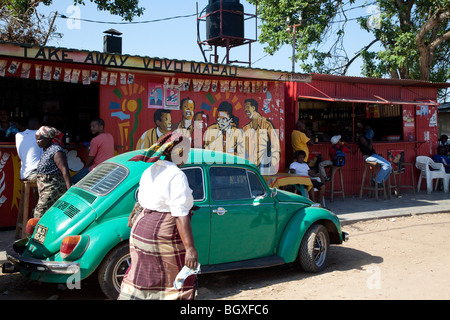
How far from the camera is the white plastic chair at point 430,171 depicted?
14.1 m

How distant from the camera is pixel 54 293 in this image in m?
5.24

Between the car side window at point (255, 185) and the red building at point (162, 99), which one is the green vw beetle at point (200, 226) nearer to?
the car side window at point (255, 185)

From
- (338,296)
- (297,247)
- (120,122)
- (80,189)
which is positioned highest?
(120,122)

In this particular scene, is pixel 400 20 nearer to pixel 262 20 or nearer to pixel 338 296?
pixel 262 20

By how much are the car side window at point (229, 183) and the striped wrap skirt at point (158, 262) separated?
186 cm

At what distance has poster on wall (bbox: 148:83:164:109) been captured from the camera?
942 centimetres

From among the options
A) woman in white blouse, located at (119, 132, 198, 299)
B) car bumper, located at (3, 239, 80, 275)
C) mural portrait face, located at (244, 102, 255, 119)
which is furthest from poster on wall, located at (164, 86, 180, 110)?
woman in white blouse, located at (119, 132, 198, 299)

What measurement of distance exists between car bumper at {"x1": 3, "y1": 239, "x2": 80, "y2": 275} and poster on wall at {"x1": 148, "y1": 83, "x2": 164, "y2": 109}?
502cm

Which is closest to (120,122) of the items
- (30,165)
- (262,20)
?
(30,165)

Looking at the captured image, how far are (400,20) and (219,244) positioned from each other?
1611 centimetres

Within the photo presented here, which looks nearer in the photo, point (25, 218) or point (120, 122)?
point (25, 218)

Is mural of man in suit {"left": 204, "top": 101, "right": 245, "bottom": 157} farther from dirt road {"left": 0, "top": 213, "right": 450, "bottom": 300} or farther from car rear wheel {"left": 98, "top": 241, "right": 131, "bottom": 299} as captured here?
car rear wheel {"left": 98, "top": 241, "right": 131, "bottom": 299}

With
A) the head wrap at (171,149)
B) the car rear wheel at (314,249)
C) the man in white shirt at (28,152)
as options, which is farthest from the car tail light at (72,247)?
the man in white shirt at (28,152)

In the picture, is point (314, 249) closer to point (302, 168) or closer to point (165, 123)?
point (302, 168)
